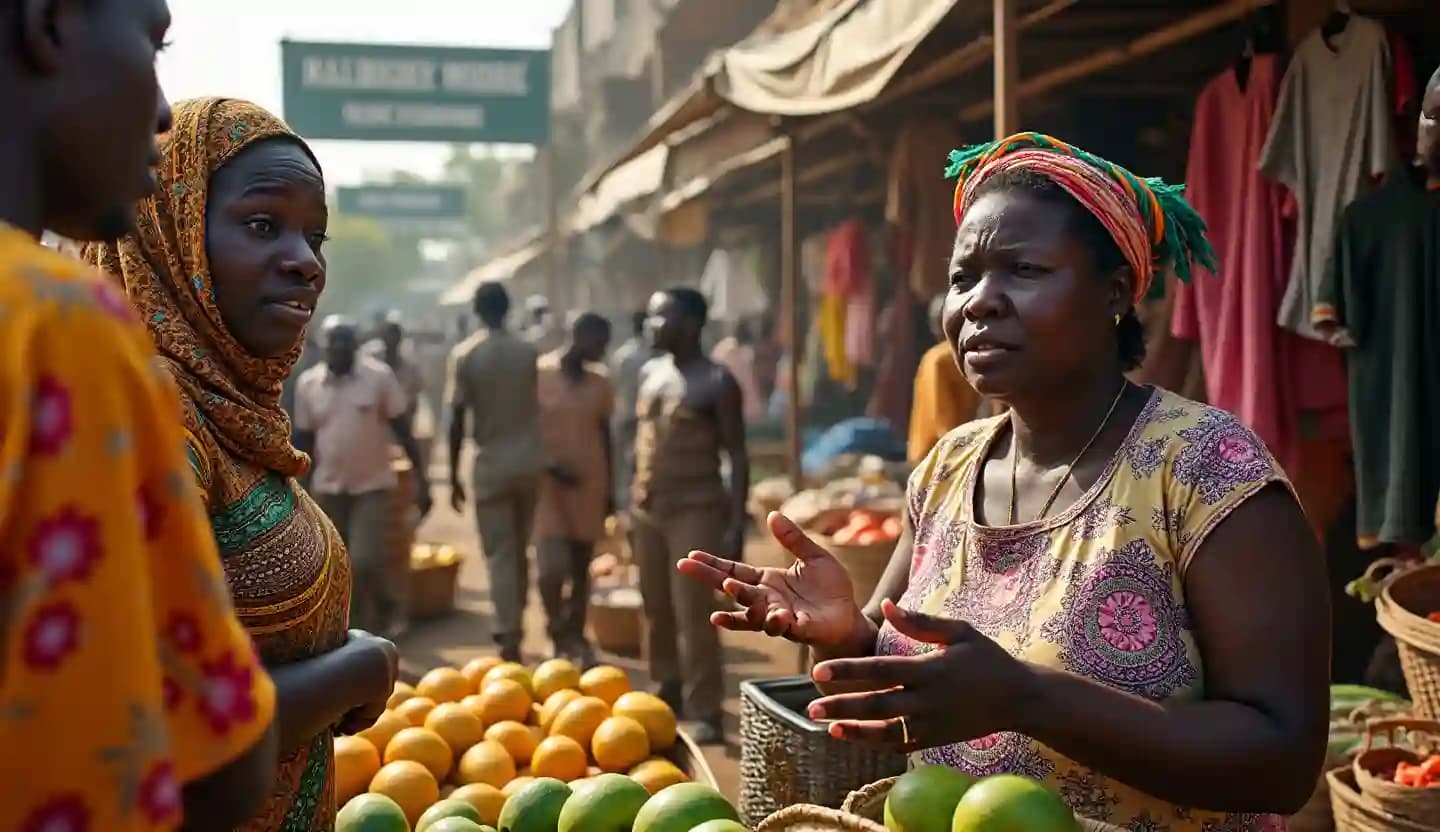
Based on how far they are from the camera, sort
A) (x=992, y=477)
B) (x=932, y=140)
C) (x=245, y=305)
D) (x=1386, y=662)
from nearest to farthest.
→ (x=245, y=305)
(x=992, y=477)
(x=1386, y=662)
(x=932, y=140)

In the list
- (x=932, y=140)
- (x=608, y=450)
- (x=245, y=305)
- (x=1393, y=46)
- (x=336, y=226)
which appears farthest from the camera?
(x=336, y=226)

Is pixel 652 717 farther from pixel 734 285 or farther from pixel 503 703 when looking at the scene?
pixel 734 285

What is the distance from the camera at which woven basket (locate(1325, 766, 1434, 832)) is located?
10.3 ft

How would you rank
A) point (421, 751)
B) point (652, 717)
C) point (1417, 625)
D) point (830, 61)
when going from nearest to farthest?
1. point (421, 751)
2. point (1417, 625)
3. point (652, 717)
4. point (830, 61)

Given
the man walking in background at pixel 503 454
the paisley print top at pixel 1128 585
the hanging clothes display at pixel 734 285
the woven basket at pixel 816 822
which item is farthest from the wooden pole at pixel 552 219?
the woven basket at pixel 816 822

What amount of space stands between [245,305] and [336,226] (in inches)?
3140

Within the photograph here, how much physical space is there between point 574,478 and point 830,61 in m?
3.22

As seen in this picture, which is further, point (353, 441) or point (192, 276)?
point (353, 441)

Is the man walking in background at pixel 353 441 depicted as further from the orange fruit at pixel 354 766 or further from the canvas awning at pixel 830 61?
the orange fruit at pixel 354 766

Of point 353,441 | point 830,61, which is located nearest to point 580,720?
point 830,61

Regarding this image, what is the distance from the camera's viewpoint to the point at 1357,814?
3.29m

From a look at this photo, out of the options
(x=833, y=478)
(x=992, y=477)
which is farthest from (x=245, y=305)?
(x=833, y=478)

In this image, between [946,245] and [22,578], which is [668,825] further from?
[946,245]

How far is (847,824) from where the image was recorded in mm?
1585
